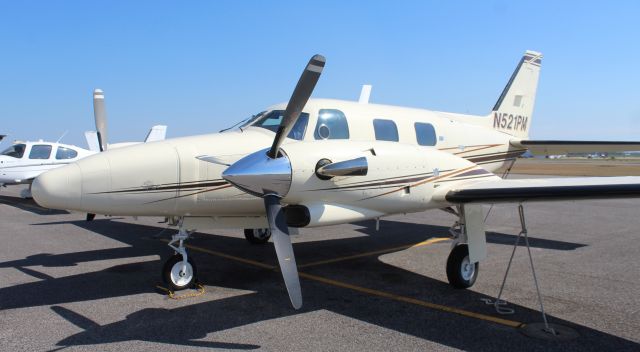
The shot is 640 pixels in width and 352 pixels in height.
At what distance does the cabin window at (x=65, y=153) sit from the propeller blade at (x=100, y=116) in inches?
478

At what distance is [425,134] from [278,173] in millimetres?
3873

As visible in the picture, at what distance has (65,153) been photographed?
63.3 ft

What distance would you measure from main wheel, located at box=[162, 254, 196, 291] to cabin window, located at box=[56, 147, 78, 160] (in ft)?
51.0

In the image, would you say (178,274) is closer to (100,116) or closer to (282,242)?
(282,242)

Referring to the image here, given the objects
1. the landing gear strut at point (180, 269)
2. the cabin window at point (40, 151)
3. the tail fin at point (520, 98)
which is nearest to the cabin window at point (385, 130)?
the landing gear strut at point (180, 269)

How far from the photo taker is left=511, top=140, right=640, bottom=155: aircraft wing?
923cm

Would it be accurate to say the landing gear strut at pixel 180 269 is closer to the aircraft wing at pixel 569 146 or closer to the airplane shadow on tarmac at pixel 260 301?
the airplane shadow on tarmac at pixel 260 301

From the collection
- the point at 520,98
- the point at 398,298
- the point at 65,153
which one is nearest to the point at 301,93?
the point at 398,298

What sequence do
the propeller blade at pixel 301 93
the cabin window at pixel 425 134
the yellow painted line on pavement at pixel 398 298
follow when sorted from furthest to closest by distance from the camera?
1. the cabin window at pixel 425 134
2. the yellow painted line on pavement at pixel 398 298
3. the propeller blade at pixel 301 93

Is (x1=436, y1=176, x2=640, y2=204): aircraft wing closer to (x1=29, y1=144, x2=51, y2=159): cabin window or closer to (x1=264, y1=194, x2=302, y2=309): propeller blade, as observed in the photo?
(x1=264, y1=194, x2=302, y2=309): propeller blade

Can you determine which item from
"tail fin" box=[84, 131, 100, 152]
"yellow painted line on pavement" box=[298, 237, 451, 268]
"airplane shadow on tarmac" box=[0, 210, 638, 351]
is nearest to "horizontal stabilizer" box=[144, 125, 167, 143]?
"tail fin" box=[84, 131, 100, 152]

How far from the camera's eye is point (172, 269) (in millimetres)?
6199

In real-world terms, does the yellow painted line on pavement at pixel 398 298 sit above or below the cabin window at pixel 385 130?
below

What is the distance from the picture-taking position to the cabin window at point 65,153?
1914 centimetres
